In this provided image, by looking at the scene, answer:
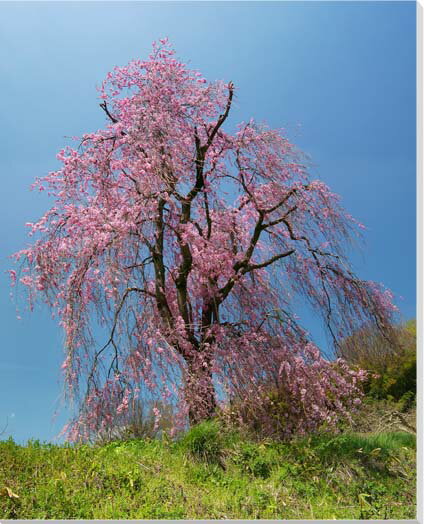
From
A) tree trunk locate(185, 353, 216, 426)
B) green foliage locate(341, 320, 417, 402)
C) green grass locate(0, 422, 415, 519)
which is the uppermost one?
green foliage locate(341, 320, 417, 402)

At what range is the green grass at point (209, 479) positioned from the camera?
3.43m

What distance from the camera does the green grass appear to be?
11.3 feet

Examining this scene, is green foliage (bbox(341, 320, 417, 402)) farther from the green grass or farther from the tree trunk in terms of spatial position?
the tree trunk

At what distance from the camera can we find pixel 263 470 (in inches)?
167

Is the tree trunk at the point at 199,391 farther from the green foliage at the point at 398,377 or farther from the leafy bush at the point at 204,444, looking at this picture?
the green foliage at the point at 398,377

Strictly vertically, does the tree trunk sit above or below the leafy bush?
→ above

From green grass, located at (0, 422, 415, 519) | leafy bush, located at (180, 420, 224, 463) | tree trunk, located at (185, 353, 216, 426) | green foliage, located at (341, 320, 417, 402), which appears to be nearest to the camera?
green grass, located at (0, 422, 415, 519)

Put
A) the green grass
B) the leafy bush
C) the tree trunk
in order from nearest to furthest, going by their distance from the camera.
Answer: the green grass → the leafy bush → the tree trunk

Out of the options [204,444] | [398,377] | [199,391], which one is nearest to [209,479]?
[204,444]

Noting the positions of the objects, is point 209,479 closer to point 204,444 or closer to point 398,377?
point 204,444

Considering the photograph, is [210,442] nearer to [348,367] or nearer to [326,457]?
[326,457]

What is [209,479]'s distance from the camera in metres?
4.05

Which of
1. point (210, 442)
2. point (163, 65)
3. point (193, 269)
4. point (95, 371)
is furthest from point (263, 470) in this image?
point (163, 65)

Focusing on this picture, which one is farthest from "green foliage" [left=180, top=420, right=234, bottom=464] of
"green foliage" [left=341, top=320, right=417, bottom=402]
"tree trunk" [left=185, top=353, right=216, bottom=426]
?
"green foliage" [left=341, top=320, right=417, bottom=402]
